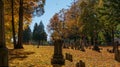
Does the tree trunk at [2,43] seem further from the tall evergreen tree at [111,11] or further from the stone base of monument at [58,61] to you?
the tall evergreen tree at [111,11]

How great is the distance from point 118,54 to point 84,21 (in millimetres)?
25465

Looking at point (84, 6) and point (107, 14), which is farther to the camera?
point (84, 6)

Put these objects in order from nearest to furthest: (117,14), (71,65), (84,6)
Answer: (71,65) → (117,14) → (84,6)

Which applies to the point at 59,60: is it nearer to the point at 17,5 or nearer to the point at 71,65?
the point at 71,65

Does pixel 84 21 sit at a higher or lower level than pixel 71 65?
higher

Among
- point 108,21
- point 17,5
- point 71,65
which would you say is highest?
point 17,5

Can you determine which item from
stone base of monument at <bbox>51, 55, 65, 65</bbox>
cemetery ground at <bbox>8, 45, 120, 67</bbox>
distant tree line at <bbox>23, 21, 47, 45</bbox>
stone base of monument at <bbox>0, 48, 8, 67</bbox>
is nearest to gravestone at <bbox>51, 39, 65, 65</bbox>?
stone base of monument at <bbox>51, 55, 65, 65</bbox>

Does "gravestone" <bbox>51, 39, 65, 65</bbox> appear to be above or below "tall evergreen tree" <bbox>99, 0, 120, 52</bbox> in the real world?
below

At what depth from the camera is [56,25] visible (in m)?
100

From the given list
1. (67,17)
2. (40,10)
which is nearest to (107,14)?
(40,10)

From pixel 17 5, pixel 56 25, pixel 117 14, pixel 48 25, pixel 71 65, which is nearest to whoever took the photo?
pixel 71 65

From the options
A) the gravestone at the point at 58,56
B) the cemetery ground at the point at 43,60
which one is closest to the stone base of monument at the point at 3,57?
the cemetery ground at the point at 43,60

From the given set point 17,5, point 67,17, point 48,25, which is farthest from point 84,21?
point 48,25

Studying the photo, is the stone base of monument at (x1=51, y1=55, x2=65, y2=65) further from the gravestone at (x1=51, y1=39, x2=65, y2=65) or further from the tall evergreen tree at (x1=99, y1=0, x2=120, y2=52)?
the tall evergreen tree at (x1=99, y1=0, x2=120, y2=52)
